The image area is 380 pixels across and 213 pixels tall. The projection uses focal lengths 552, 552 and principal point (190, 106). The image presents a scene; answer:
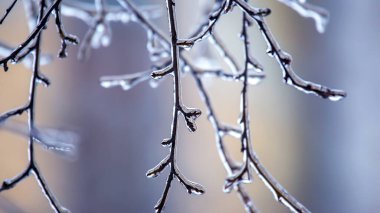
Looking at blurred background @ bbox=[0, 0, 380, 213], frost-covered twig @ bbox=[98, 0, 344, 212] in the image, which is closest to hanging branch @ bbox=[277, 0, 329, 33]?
frost-covered twig @ bbox=[98, 0, 344, 212]

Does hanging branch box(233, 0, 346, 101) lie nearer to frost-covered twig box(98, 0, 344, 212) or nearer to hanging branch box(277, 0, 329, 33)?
frost-covered twig box(98, 0, 344, 212)

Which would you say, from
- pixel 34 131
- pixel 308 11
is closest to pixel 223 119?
pixel 308 11

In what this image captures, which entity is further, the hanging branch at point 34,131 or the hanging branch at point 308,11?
the hanging branch at point 308,11

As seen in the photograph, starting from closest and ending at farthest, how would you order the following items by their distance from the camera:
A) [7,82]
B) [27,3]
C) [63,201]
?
[27,3] → [7,82] → [63,201]

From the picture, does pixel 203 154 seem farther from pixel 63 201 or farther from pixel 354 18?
pixel 354 18

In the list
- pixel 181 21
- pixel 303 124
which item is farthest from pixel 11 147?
pixel 303 124

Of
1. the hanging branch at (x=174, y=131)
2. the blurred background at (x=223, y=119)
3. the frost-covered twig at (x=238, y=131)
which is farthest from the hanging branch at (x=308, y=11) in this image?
the blurred background at (x=223, y=119)

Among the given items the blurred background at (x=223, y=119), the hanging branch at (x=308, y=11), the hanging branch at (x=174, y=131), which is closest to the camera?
the hanging branch at (x=174, y=131)

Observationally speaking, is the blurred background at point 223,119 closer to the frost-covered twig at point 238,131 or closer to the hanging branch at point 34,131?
the frost-covered twig at point 238,131

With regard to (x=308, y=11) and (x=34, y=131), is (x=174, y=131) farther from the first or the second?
(x=308, y=11)
